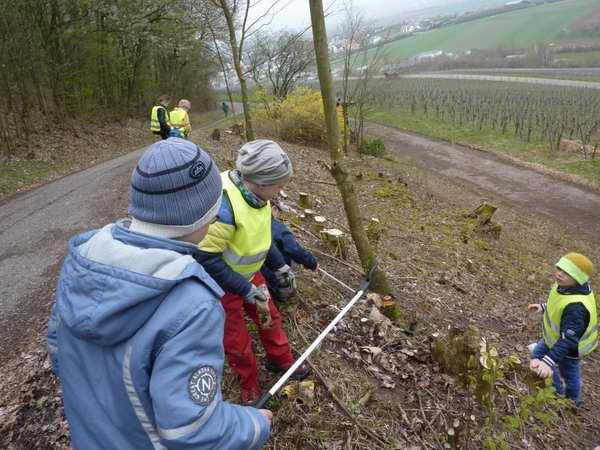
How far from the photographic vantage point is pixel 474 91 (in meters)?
40.1

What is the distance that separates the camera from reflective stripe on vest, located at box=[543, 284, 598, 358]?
12.5 feet

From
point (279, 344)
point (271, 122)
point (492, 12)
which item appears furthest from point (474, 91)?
point (492, 12)

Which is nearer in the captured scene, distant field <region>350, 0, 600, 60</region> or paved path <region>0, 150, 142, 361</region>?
paved path <region>0, 150, 142, 361</region>

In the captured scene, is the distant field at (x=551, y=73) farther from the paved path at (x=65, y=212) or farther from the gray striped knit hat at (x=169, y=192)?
the gray striped knit hat at (x=169, y=192)

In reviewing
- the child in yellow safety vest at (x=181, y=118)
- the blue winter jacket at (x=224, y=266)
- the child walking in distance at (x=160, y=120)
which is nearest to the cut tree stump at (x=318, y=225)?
the blue winter jacket at (x=224, y=266)

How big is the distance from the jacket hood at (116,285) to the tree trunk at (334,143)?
2978mm

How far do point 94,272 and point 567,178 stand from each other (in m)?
19.4

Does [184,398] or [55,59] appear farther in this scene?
[55,59]

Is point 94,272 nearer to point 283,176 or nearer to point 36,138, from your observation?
point 283,176

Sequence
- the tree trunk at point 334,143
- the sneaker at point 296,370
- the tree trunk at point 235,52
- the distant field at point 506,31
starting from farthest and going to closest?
the distant field at point 506,31
the tree trunk at point 235,52
the tree trunk at point 334,143
the sneaker at point 296,370

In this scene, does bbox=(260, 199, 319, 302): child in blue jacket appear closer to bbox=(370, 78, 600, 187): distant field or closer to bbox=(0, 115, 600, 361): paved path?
bbox=(0, 115, 600, 361): paved path

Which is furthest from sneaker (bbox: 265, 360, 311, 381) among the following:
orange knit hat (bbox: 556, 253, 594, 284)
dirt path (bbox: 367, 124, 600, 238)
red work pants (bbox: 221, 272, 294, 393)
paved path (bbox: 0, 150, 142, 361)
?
dirt path (bbox: 367, 124, 600, 238)

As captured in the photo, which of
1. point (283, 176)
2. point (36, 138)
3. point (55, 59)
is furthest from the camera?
point (55, 59)

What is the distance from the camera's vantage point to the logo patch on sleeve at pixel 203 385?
137cm
